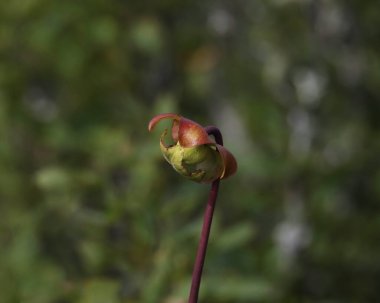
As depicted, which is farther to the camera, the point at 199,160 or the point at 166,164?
the point at 166,164

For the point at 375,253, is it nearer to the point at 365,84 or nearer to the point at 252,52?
the point at 365,84

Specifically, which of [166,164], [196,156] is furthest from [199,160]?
[166,164]

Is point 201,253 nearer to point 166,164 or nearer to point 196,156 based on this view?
point 196,156

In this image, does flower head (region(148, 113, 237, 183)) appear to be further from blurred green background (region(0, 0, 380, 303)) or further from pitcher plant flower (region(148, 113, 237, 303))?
blurred green background (region(0, 0, 380, 303))

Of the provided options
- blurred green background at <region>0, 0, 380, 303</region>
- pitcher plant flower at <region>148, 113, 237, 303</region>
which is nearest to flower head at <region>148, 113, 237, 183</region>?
pitcher plant flower at <region>148, 113, 237, 303</region>

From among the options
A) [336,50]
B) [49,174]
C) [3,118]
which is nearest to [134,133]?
[3,118]

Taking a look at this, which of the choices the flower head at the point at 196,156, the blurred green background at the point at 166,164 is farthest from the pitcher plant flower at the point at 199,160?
the blurred green background at the point at 166,164

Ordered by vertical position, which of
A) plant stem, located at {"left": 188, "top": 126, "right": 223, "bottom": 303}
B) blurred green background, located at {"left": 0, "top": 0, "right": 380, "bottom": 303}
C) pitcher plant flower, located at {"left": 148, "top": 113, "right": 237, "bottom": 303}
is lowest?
plant stem, located at {"left": 188, "top": 126, "right": 223, "bottom": 303}
